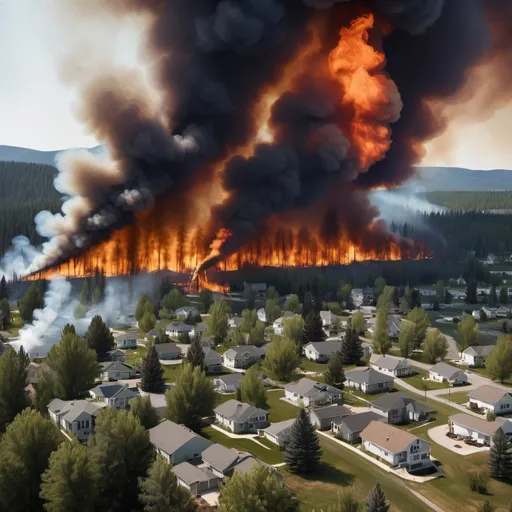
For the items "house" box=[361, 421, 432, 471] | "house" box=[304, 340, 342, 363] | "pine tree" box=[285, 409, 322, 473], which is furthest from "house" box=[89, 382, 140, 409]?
"house" box=[304, 340, 342, 363]

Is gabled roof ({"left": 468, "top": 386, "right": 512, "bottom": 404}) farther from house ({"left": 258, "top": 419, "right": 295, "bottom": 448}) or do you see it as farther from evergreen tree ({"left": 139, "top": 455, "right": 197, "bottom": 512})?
evergreen tree ({"left": 139, "top": 455, "right": 197, "bottom": 512})

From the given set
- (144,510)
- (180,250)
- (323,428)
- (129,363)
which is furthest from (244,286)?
(144,510)

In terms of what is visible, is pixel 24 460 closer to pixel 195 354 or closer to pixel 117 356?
pixel 195 354

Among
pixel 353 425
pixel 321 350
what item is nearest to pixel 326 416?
pixel 353 425

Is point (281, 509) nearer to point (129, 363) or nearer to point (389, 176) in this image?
point (129, 363)

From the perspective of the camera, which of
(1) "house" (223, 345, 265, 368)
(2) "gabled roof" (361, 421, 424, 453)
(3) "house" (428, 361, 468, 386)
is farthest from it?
(1) "house" (223, 345, 265, 368)

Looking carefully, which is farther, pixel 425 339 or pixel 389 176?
pixel 389 176
